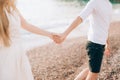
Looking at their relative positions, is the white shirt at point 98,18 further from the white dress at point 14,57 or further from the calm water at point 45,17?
the calm water at point 45,17

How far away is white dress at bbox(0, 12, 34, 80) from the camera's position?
3804 millimetres

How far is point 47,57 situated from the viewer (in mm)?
9523

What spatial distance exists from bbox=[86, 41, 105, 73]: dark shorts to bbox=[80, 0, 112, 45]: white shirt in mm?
62

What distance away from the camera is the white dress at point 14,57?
3.80m

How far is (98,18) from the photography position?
4.93m

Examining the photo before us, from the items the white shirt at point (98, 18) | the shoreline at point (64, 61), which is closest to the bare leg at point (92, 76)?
the white shirt at point (98, 18)

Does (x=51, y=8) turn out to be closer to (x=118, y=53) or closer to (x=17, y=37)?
(x=118, y=53)

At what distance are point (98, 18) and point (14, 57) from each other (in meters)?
1.49

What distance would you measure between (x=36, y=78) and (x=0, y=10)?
3.98 meters

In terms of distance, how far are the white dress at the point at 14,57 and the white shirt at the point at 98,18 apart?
48.5 inches

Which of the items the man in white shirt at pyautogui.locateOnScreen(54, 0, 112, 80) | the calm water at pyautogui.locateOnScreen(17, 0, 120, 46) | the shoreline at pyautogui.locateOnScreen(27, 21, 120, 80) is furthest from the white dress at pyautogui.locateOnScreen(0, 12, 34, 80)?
the calm water at pyautogui.locateOnScreen(17, 0, 120, 46)

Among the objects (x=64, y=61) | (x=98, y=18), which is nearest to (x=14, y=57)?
(x=98, y=18)

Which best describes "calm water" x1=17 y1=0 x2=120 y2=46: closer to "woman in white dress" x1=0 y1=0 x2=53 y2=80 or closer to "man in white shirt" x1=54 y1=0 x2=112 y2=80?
"man in white shirt" x1=54 y1=0 x2=112 y2=80

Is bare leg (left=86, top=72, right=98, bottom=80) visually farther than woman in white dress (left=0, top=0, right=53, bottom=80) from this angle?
Yes
